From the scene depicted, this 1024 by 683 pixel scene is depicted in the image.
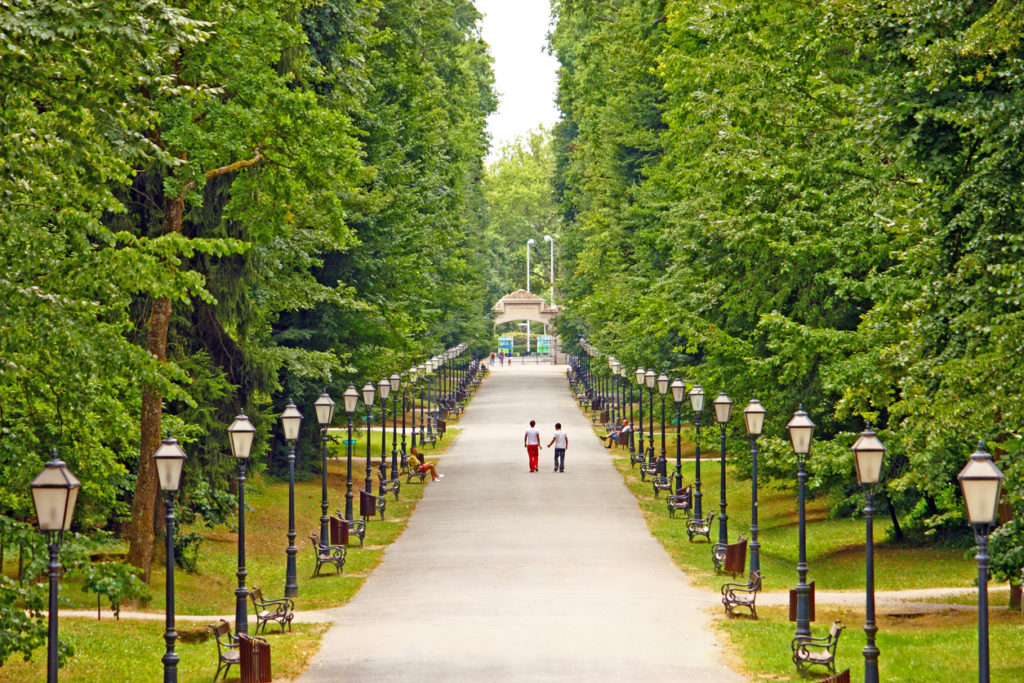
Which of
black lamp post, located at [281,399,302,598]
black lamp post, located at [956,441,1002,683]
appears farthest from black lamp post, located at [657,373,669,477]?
black lamp post, located at [956,441,1002,683]

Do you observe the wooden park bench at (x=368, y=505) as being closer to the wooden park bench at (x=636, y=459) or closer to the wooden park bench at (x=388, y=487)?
the wooden park bench at (x=388, y=487)

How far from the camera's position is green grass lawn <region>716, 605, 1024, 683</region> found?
15.5 metres

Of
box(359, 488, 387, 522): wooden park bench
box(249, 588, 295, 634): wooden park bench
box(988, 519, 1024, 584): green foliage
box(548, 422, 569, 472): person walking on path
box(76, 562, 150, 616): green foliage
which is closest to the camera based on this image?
box(76, 562, 150, 616): green foliage

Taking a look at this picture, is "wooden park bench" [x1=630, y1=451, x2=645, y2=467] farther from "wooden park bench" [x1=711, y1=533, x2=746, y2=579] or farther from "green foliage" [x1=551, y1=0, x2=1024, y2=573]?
"wooden park bench" [x1=711, y1=533, x2=746, y2=579]

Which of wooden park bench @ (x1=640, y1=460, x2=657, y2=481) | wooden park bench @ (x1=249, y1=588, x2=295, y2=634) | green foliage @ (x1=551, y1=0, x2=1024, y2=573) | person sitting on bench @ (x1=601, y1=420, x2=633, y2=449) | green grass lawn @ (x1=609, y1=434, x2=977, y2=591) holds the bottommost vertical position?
green grass lawn @ (x1=609, y1=434, x2=977, y2=591)

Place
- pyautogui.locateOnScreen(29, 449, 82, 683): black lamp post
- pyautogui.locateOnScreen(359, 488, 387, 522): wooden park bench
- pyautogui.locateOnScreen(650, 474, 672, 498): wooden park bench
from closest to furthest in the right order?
pyautogui.locateOnScreen(29, 449, 82, 683): black lamp post
pyautogui.locateOnScreen(359, 488, 387, 522): wooden park bench
pyautogui.locateOnScreen(650, 474, 672, 498): wooden park bench

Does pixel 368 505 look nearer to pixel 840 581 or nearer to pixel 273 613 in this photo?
pixel 840 581

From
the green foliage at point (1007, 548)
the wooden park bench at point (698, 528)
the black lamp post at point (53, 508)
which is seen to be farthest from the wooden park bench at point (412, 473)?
the black lamp post at point (53, 508)

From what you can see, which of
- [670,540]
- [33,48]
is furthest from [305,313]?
[33,48]

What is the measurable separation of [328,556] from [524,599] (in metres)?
5.55

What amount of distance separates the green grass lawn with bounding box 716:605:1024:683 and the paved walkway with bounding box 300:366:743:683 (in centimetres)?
59

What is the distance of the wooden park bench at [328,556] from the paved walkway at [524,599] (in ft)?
2.65

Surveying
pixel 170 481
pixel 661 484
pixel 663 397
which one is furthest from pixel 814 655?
pixel 663 397

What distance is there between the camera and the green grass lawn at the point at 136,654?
15367mm
